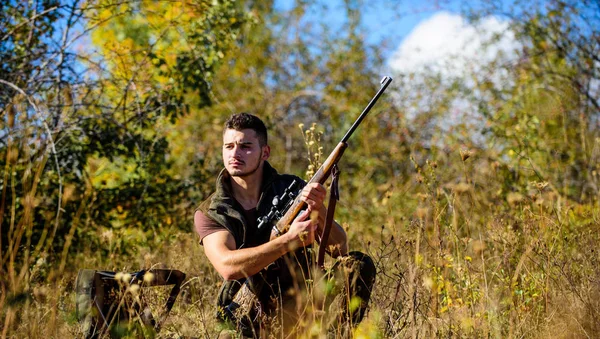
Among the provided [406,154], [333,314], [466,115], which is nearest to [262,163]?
[333,314]

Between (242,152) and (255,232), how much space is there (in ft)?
1.39

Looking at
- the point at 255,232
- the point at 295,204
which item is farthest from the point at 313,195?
the point at 255,232

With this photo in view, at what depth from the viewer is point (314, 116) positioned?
11.7 metres

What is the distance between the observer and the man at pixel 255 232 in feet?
10.2

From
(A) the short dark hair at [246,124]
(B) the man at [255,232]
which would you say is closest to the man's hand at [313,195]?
(B) the man at [255,232]

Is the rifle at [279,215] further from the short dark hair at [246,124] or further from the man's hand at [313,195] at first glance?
the short dark hair at [246,124]

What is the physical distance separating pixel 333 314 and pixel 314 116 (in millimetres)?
Answer: 8652

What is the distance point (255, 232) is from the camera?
11.5 ft

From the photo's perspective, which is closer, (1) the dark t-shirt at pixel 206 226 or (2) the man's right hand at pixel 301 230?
(2) the man's right hand at pixel 301 230

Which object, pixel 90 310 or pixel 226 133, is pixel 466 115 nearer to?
pixel 226 133

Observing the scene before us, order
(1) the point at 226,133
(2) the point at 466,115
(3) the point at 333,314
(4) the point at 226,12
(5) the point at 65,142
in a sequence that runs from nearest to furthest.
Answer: (3) the point at 333,314
(1) the point at 226,133
(5) the point at 65,142
(4) the point at 226,12
(2) the point at 466,115

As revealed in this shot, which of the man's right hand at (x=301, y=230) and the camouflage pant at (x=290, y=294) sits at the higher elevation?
the man's right hand at (x=301, y=230)

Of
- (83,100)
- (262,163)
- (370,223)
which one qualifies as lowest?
(370,223)

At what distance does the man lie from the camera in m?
3.12
